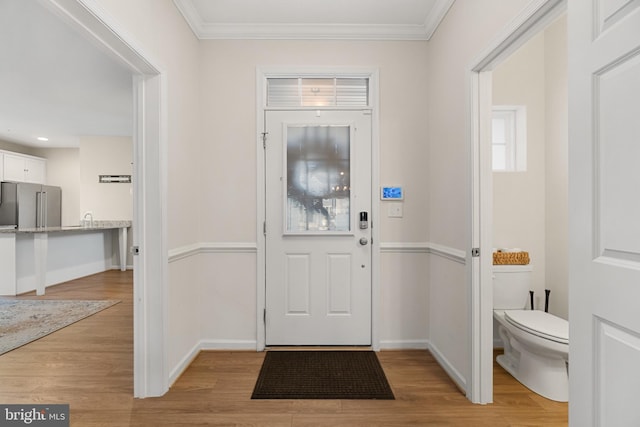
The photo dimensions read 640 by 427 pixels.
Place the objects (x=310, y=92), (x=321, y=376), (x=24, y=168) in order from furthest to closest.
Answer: (x=24, y=168) < (x=310, y=92) < (x=321, y=376)

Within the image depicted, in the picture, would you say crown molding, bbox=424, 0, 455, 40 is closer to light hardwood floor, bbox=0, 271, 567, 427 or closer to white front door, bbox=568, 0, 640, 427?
white front door, bbox=568, 0, 640, 427

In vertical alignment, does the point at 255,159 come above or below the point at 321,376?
above

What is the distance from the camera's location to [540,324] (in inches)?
83.9

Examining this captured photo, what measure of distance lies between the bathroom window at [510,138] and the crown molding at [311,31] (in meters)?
0.94

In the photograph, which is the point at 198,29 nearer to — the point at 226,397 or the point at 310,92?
the point at 310,92

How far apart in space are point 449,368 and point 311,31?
2.78 m

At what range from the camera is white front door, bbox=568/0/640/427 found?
94 cm

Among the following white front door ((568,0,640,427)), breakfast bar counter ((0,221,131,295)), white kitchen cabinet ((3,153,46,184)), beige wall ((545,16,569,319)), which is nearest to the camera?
white front door ((568,0,640,427))

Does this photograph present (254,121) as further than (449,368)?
Yes

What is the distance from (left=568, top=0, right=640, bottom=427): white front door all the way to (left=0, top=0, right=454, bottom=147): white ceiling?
158 centimetres

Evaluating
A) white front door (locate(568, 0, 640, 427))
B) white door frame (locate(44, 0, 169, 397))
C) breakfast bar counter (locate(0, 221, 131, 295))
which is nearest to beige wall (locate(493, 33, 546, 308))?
white front door (locate(568, 0, 640, 427))

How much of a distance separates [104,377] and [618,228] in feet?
9.69

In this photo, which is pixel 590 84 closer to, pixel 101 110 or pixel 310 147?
pixel 310 147

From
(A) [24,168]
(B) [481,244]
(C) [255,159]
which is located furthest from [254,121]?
(A) [24,168]
